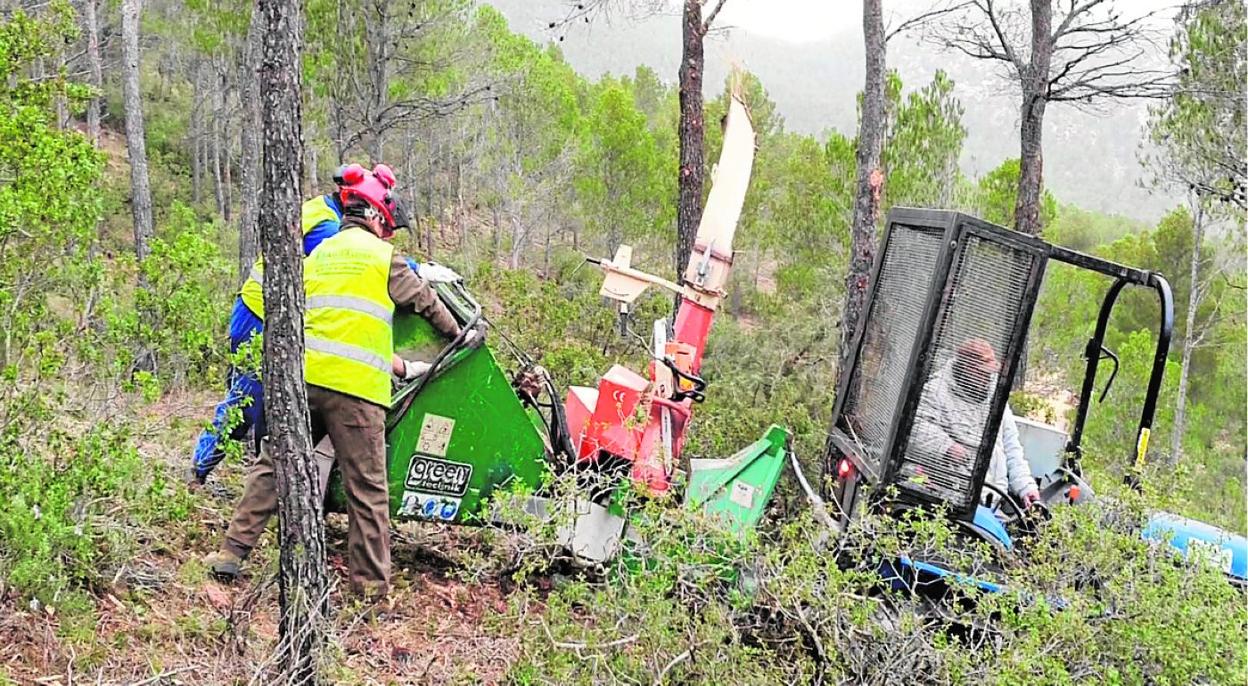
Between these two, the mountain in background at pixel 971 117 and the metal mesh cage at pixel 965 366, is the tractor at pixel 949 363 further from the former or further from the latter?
the mountain in background at pixel 971 117

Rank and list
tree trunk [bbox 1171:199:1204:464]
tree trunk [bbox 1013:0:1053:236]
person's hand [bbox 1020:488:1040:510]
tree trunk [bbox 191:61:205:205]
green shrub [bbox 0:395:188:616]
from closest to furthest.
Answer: green shrub [bbox 0:395:188:616], person's hand [bbox 1020:488:1040:510], tree trunk [bbox 1013:0:1053:236], tree trunk [bbox 1171:199:1204:464], tree trunk [bbox 191:61:205:205]

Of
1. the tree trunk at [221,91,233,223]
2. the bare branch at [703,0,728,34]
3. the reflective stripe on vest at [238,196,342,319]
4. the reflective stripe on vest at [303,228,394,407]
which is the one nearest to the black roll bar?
the reflective stripe on vest at [303,228,394,407]

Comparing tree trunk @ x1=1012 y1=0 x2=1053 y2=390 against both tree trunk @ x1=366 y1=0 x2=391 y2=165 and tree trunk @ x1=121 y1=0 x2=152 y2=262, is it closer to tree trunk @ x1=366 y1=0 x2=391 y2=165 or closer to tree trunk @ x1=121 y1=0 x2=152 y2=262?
tree trunk @ x1=366 y1=0 x2=391 y2=165

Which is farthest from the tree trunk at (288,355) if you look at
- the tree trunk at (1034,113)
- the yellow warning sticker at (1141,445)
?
the tree trunk at (1034,113)

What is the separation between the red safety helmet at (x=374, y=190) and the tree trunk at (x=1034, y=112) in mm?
8315

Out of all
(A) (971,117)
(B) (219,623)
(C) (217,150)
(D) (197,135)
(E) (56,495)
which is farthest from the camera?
(A) (971,117)

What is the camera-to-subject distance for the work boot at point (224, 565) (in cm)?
390

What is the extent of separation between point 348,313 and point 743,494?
185cm

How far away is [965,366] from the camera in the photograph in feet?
12.3

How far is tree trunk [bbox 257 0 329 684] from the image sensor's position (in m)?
2.74

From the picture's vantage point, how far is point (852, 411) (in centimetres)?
459

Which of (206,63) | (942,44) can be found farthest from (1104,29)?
(206,63)

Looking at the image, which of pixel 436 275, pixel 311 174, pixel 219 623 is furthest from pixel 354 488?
pixel 311 174

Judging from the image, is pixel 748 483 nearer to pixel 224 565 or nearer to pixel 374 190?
pixel 374 190
